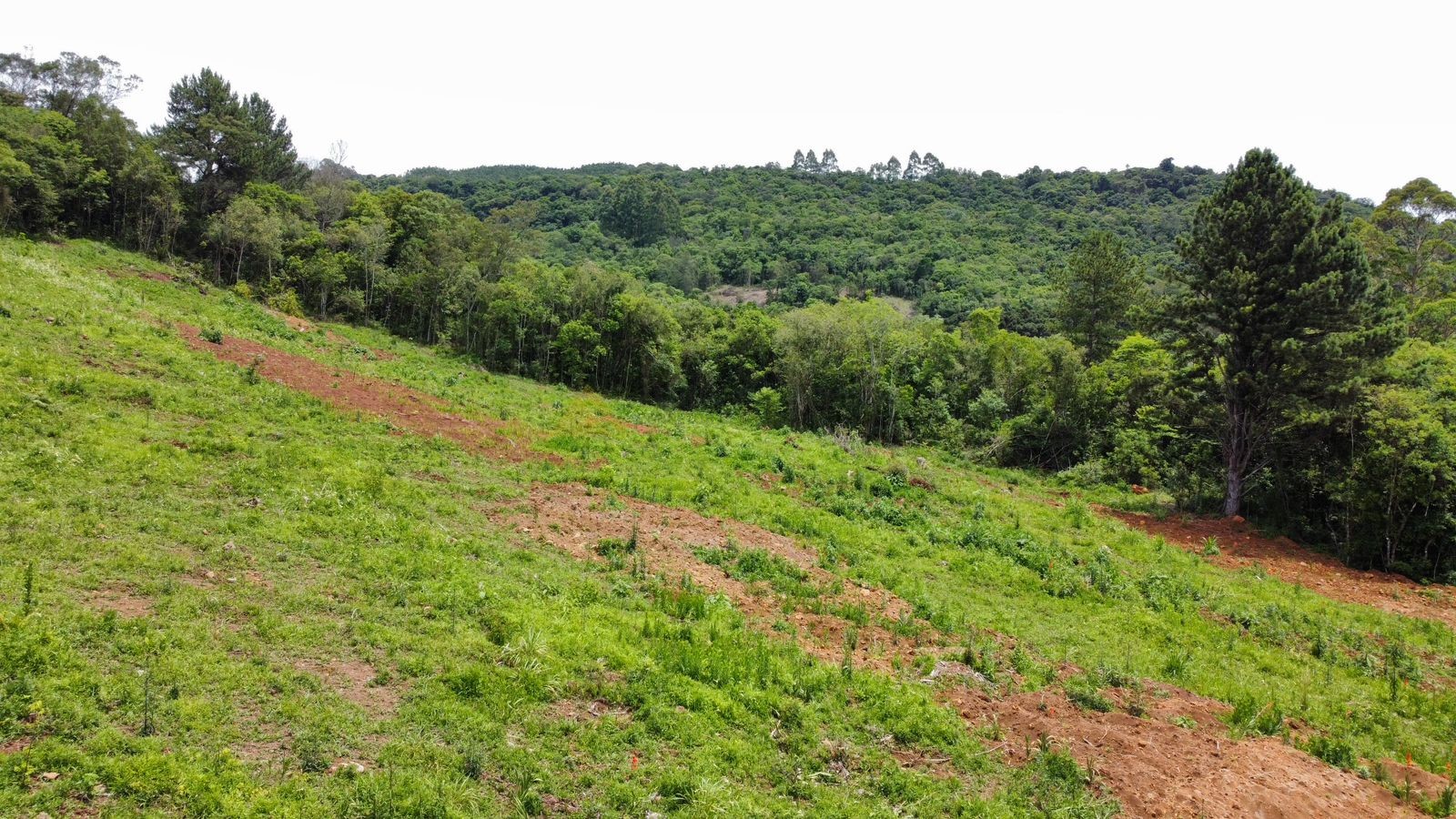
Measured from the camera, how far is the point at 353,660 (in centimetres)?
707

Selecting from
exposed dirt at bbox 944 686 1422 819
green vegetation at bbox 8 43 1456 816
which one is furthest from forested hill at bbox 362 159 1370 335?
exposed dirt at bbox 944 686 1422 819

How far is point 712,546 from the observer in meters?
12.8

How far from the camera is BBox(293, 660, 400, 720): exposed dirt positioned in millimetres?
6434

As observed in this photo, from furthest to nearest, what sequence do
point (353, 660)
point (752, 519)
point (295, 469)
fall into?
point (752, 519)
point (295, 469)
point (353, 660)

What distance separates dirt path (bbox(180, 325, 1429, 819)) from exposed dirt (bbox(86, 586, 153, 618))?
5473mm

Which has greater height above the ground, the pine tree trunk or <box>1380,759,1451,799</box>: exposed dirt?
the pine tree trunk

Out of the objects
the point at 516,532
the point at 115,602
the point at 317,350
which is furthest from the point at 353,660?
the point at 317,350

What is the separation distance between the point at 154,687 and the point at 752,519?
35.1 feet

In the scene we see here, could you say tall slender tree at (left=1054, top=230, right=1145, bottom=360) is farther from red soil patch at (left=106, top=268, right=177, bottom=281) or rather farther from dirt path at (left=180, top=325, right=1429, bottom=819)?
red soil patch at (left=106, top=268, right=177, bottom=281)

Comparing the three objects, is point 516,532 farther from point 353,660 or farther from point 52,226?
point 52,226

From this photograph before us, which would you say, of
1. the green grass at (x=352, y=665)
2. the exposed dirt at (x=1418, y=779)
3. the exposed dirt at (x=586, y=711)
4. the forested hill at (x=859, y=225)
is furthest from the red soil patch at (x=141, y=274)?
the forested hill at (x=859, y=225)

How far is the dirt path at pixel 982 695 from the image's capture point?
6.80 meters

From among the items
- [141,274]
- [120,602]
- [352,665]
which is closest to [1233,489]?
[352,665]

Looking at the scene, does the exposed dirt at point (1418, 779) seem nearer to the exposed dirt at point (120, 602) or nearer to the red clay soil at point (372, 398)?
the exposed dirt at point (120, 602)
